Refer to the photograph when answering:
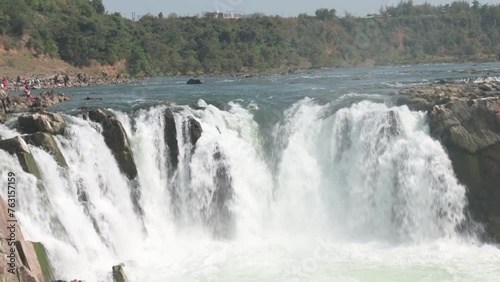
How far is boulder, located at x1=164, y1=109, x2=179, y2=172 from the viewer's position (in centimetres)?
1723

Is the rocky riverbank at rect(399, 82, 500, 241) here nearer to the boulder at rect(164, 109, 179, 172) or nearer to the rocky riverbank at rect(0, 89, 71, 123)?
the boulder at rect(164, 109, 179, 172)

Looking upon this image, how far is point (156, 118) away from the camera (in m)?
17.6

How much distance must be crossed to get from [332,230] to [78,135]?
737 centimetres

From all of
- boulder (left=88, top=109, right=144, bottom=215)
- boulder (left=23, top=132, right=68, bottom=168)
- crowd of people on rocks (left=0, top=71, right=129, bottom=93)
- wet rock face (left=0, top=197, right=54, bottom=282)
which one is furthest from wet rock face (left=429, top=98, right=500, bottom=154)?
crowd of people on rocks (left=0, top=71, right=129, bottom=93)

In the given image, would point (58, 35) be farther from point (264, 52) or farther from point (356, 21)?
point (356, 21)

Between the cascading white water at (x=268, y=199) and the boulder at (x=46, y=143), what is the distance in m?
0.26

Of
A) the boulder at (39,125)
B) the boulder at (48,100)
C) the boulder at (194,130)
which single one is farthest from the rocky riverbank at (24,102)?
the boulder at (194,130)

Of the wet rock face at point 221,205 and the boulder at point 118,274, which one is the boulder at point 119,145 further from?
the boulder at point 118,274

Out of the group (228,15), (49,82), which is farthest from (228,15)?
(49,82)

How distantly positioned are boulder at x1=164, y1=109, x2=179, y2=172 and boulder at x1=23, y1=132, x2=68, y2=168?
3526 millimetres

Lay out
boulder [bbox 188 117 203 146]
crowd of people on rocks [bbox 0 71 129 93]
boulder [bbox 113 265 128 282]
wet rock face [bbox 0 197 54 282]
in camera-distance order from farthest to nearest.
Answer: crowd of people on rocks [bbox 0 71 129 93] < boulder [bbox 188 117 203 146] < boulder [bbox 113 265 128 282] < wet rock face [bbox 0 197 54 282]

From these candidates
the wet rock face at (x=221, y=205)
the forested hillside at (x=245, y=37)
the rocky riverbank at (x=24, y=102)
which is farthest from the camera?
the forested hillside at (x=245, y=37)

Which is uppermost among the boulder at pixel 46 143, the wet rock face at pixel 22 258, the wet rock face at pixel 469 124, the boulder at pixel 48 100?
the boulder at pixel 48 100

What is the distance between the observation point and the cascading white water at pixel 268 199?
1382cm
